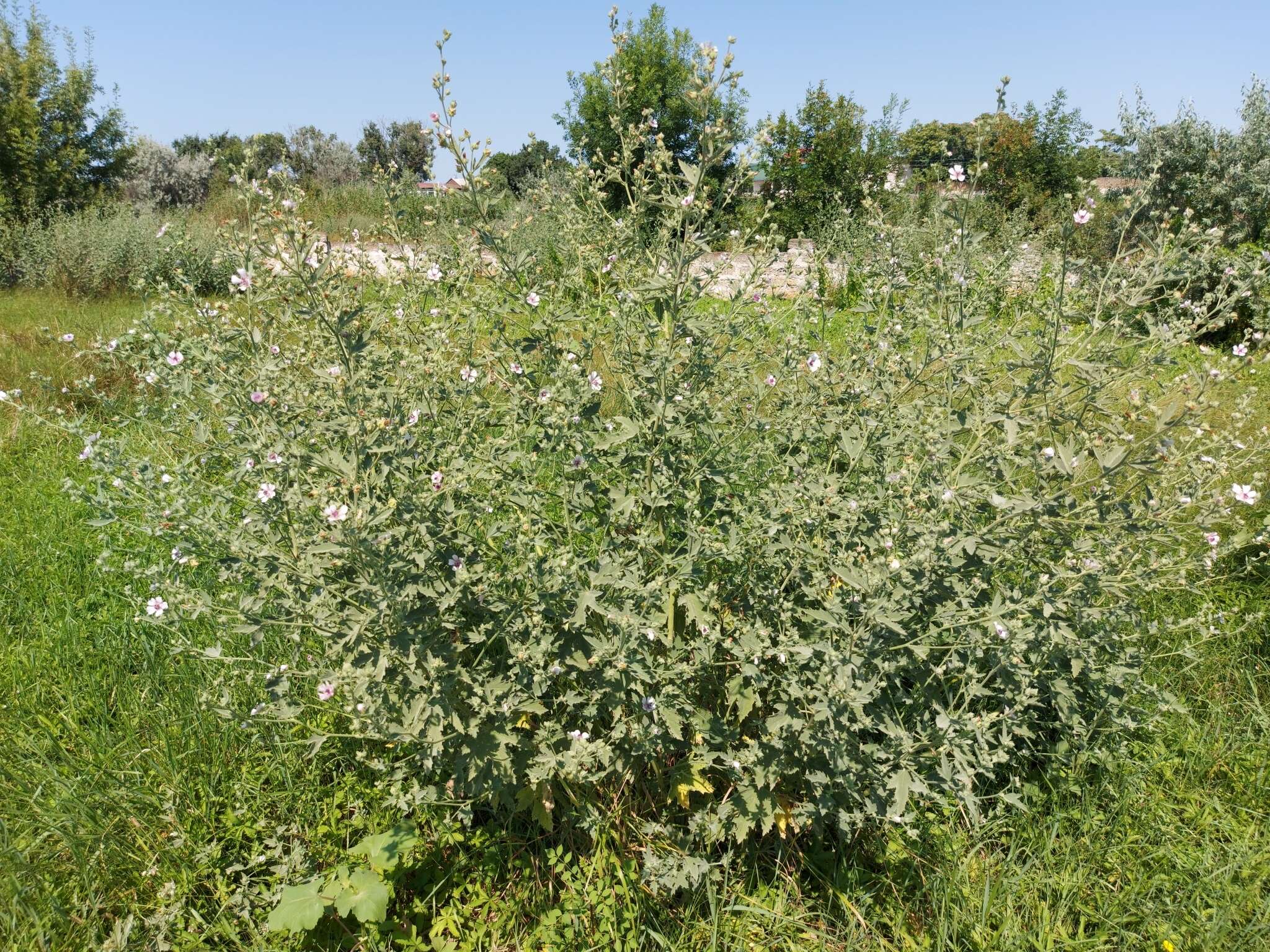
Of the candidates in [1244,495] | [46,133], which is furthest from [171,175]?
[1244,495]

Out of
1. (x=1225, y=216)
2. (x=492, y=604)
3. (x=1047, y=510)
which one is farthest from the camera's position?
(x=1225, y=216)

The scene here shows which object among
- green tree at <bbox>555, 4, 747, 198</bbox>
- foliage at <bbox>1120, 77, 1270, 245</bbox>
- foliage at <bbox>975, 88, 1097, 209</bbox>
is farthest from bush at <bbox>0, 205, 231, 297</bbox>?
foliage at <bbox>975, 88, 1097, 209</bbox>

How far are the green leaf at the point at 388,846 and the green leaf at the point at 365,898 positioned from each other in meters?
0.04

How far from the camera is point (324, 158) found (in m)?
22.6

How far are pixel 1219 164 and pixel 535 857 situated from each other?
1090 centimetres

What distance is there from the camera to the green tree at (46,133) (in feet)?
32.0

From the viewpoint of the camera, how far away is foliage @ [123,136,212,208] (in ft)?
48.7

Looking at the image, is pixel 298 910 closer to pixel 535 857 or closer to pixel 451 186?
pixel 535 857

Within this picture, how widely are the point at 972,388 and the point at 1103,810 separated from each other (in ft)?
4.56

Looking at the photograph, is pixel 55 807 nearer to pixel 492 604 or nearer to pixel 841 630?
pixel 492 604

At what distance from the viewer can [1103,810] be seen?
Answer: 7.88 ft

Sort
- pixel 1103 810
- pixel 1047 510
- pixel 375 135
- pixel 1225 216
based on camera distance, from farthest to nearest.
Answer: pixel 375 135 → pixel 1225 216 → pixel 1103 810 → pixel 1047 510

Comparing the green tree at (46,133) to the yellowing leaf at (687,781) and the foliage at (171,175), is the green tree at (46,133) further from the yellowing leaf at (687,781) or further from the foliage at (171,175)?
the yellowing leaf at (687,781)

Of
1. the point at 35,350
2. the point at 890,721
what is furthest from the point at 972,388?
the point at 35,350
